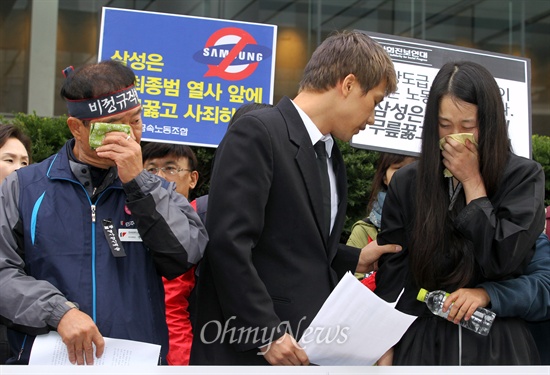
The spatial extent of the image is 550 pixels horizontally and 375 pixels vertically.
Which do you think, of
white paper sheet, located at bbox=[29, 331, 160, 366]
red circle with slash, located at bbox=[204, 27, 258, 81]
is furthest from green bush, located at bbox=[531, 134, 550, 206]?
white paper sheet, located at bbox=[29, 331, 160, 366]

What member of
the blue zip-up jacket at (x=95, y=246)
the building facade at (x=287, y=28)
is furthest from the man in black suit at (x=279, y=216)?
the building facade at (x=287, y=28)

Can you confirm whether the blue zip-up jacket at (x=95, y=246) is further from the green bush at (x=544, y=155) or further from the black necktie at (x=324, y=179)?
the green bush at (x=544, y=155)

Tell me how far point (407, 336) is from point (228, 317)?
2.47ft

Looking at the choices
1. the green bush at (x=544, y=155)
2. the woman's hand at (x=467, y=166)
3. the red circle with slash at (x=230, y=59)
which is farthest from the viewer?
the green bush at (x=544, y=155)

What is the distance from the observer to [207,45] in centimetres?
500

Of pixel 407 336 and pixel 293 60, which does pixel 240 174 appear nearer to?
pixel 407 336

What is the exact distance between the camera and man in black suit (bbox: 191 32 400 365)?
257 cm

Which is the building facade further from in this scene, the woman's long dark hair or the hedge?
the woman's long dark hair

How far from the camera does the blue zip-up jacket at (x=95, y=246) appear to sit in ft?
8.58

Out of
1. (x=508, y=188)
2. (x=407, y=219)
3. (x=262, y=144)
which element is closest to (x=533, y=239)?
(x=508, y=188)

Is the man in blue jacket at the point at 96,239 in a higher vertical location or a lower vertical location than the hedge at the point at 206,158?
lower

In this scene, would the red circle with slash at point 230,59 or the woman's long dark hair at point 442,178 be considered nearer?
the woman's long dark hair at point 442,178

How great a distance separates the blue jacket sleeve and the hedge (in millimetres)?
2988

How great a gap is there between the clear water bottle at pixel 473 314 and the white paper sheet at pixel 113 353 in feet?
3.27
